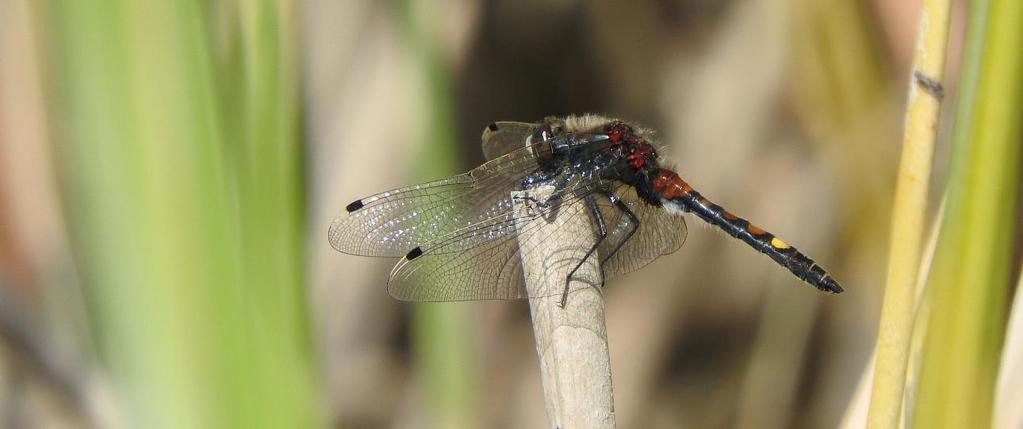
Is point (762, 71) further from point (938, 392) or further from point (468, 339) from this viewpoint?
point (938, 392)

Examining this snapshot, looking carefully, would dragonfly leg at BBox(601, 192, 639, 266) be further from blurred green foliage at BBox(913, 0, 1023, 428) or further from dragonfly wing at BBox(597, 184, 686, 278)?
blurred green foliage at BBox(913, 0, 1023, 428)

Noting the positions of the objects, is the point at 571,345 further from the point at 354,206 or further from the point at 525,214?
the point at 354,206

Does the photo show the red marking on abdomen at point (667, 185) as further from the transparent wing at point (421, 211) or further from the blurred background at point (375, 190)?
the transparent wing at point (421, 211)

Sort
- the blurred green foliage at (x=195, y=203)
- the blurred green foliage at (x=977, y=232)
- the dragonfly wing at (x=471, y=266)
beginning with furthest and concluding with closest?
the dragonfly wing at (x=471, y=266)
the blurred green foliage at (x=195, y=203)
the blurred green foliage at (x=977, y=232)

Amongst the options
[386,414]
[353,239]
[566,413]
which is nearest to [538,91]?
[353,239]

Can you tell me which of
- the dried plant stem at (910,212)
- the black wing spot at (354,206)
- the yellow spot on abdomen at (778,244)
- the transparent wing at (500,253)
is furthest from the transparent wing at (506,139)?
the dried plant stem at (910,212)

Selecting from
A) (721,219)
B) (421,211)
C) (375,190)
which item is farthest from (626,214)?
(375,190)

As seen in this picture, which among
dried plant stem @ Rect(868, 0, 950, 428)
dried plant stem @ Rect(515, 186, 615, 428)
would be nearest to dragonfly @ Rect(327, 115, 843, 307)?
dried plant stem @ Rect(515, 186, 615, 428)
